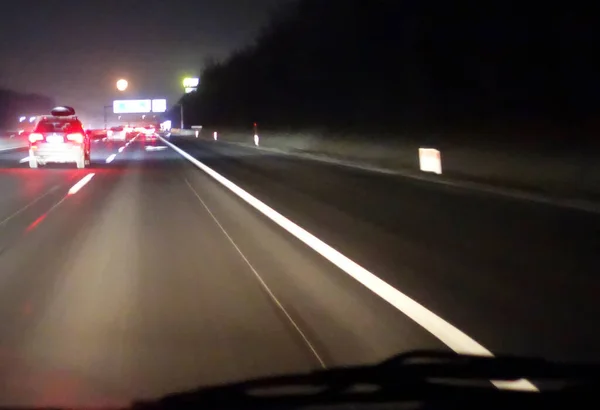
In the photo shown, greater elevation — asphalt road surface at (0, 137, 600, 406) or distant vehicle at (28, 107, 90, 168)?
distant vehicle at (28, 107, 90, 168)

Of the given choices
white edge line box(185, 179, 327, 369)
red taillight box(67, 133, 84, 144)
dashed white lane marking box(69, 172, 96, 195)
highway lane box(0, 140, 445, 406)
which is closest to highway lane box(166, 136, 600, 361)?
highway lane box(0, 140, 445, 406)

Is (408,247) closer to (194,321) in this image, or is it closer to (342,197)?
(194,321)

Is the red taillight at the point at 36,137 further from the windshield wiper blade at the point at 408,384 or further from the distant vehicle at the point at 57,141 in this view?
the windshield wiper blade at the point at 408,384

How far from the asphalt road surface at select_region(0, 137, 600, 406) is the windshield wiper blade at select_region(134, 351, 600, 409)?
509mm

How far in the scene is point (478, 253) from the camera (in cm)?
1234

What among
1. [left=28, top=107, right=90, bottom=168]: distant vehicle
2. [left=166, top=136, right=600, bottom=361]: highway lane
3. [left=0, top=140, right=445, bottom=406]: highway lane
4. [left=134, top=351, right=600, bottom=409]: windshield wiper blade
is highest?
[left=28, top=107, right=90, bottom=168]: distant vehicle

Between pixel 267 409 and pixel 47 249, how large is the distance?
846 cm

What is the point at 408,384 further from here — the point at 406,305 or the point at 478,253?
the point at 478,253

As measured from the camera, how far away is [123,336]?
7645 millimetres

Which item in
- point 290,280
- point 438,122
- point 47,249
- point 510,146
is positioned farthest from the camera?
point 438,122

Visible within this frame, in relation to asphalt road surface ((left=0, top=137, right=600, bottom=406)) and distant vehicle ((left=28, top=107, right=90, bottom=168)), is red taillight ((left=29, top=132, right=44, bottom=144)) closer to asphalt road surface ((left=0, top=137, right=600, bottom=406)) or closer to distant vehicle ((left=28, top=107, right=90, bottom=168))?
distant vehicle ((left=28, top=107, right=90, bottom=168))

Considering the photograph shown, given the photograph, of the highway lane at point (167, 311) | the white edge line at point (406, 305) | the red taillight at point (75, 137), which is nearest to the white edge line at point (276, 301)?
the highway lane at point (167, 311)

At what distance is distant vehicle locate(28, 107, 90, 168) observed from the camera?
107ft

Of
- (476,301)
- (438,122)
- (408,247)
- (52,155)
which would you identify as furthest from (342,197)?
(438,122)
